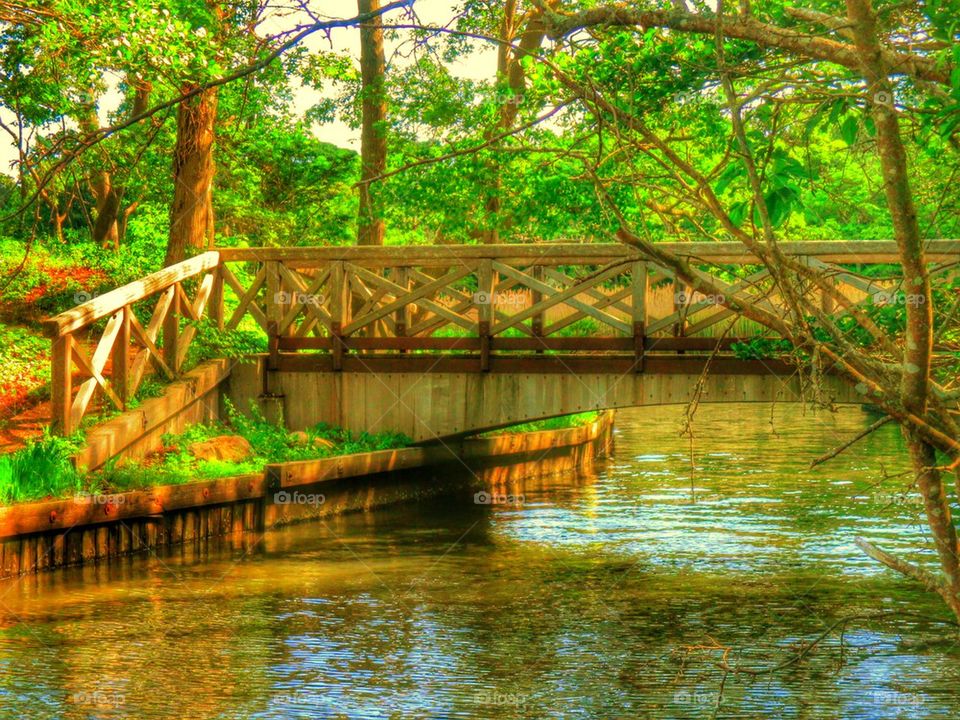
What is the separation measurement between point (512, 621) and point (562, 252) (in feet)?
19.3

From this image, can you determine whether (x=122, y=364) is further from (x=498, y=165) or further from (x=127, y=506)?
(x=498, y=165)

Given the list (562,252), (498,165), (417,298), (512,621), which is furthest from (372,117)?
(512,621)

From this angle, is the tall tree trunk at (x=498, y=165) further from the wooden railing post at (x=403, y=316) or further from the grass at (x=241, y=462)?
the grass at (x=241, y=462)

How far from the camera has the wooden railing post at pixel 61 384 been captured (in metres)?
12.9

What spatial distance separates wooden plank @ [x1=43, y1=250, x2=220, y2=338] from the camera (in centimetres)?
1291

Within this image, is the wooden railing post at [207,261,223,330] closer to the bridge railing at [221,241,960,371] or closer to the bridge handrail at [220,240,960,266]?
the bridge railing at [221,241,960,371]

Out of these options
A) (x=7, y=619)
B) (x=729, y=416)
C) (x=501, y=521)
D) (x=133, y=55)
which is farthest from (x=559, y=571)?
(x=729, y=416)

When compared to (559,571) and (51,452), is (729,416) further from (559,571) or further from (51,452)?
(51,452)

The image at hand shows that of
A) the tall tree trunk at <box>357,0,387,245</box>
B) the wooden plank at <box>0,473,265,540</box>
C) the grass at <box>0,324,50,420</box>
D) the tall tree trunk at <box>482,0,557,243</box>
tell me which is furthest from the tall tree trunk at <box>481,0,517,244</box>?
the wooden plank at <box>0,473,265,540</box>

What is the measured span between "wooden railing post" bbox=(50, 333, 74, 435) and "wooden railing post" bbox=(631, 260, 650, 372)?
613 cm

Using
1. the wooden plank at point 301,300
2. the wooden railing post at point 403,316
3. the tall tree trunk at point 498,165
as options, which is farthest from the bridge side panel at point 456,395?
the tall tree trunk at point 498,165

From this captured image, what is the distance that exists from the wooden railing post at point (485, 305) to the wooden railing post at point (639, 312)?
1.69 metres

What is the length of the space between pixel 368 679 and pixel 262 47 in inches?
157

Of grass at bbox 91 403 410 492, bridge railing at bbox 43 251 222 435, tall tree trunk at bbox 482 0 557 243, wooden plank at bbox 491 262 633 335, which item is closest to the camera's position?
grass at bbox 91 403 410 492
